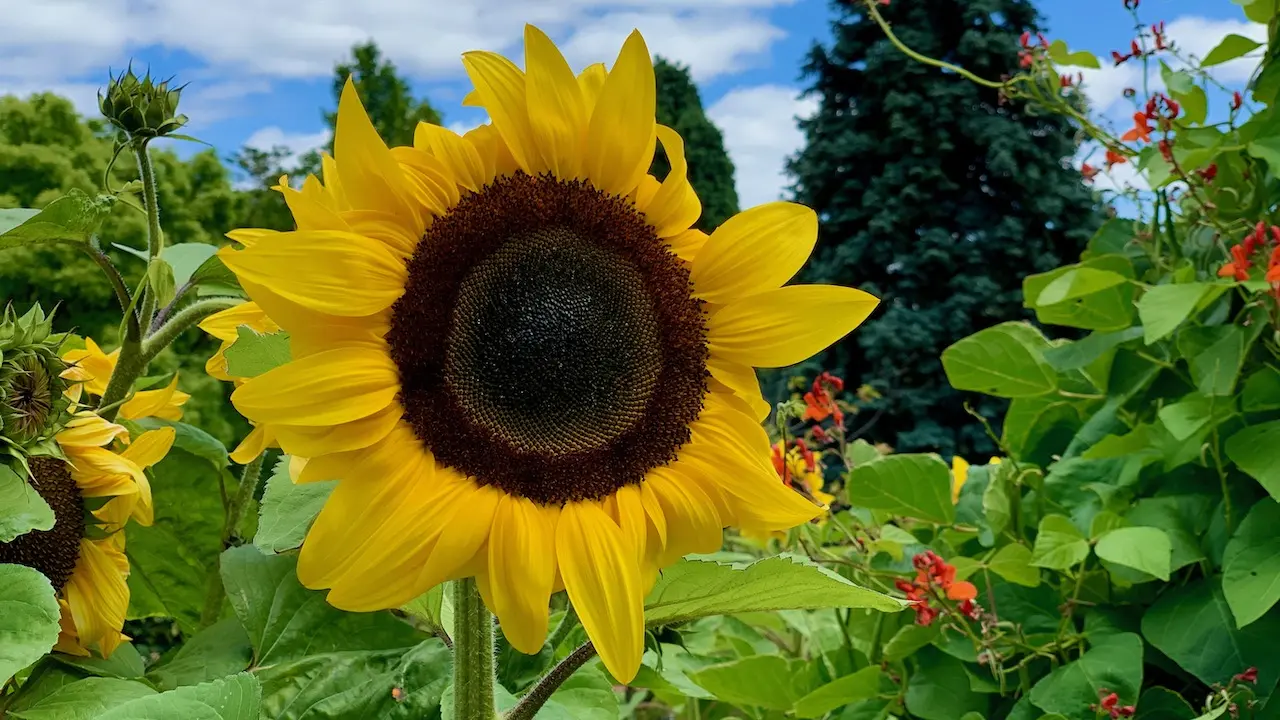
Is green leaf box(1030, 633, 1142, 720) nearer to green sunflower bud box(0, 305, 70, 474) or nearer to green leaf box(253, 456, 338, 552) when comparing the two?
green leaf box(253, 456, 338, 552)

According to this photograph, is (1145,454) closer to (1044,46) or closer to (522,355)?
(1044,46)

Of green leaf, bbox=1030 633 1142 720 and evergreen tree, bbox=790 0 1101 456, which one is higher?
evergreen tree, bbox=790 0 1101 456

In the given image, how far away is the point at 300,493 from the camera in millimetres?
586

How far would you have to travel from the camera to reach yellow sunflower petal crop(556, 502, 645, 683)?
0.52 m

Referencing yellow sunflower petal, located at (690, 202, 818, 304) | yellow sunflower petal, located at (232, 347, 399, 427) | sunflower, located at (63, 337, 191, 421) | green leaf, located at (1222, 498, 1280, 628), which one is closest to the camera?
yellow sunflower petal, located at (232, 347, 399, 427)

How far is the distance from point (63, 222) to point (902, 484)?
1.04 metres

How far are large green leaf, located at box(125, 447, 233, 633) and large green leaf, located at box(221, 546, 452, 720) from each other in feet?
0.56

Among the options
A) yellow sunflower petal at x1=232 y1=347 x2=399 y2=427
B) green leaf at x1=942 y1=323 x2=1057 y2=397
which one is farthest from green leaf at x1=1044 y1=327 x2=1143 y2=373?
yellow sunflower petal at x1=232 y1=347 x2=399 y2=427

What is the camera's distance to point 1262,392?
1210 millimetres

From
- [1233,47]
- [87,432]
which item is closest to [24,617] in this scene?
[87,432]

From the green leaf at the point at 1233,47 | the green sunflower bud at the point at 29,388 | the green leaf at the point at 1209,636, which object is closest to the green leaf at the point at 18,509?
the green sunflower bud at the point at 29,388

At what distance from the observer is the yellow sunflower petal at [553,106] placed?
544 millimetres

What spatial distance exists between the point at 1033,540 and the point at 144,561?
3.53 feet

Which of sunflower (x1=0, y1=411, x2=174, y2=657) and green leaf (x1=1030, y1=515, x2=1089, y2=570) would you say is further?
green leaf (x1=1030, y1=515, x2=1089, y2=570)
